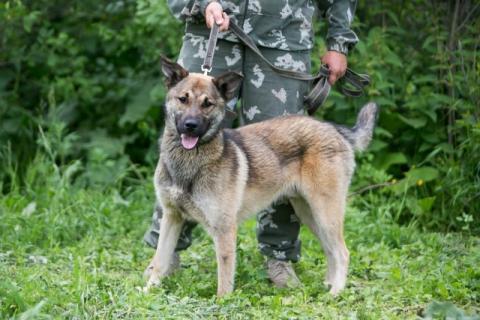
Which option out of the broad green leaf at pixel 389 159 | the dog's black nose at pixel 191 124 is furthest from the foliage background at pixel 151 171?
the dog's black nose at pixel 191 124

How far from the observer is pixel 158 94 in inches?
296

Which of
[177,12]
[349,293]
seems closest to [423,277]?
[349,293]

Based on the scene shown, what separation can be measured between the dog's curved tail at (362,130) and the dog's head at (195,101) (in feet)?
3.15

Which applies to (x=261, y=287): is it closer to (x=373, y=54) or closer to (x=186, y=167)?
(x=186, y=167)

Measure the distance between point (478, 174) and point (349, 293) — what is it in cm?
220

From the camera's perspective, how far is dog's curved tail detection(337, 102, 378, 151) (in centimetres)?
511

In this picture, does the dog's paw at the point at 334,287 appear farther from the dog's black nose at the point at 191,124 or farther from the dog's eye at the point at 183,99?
the dog's eye at the point at 183,99

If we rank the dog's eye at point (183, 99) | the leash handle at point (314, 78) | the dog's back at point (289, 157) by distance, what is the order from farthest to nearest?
the dog's back at point (289, 157) → the leash handle at point (314, 78) → the dog's eye at point (183, 99)

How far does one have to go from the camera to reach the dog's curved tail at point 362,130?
511 centimetres

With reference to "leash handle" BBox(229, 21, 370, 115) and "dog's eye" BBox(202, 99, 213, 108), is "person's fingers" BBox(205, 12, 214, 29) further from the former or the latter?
"dog's eye" BBox(202, 99, 213, 108)

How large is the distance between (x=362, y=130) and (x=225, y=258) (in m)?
1.36

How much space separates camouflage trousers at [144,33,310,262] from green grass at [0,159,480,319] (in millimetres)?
257

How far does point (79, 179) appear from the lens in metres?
7.29

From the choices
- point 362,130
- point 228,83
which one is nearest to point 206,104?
point 228,83
